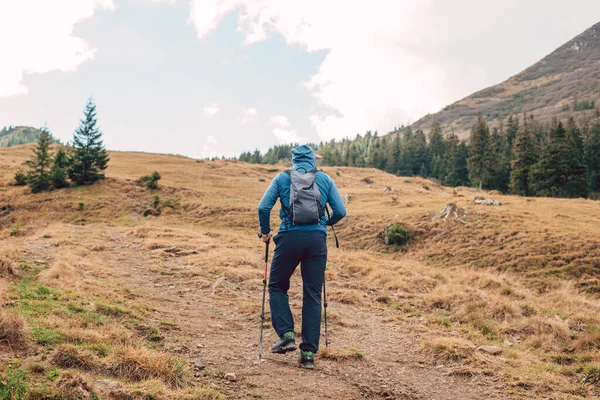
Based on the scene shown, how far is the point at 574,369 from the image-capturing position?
6.54 meters

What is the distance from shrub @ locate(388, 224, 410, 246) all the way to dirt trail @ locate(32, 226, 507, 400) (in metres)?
13.4

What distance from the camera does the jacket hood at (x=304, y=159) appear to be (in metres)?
6.61

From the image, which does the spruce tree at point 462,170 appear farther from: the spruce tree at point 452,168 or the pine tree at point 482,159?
the pine tree at point 482,159

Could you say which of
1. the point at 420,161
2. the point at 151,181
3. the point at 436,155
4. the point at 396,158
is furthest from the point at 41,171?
the point at 436,155

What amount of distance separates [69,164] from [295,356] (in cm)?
4637

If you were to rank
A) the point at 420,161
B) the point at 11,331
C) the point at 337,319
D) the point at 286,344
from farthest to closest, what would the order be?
the point at 420,161
the point at 337,319
the point at 286,344
the point at 11,331

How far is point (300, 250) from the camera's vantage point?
614 centimetres

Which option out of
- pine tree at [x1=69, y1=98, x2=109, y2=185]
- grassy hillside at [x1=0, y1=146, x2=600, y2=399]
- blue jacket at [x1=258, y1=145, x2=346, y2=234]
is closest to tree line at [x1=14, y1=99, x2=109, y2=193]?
pine tree at [x1=69, y1=98, x2=109, y2=185]

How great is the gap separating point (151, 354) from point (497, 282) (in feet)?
40.8

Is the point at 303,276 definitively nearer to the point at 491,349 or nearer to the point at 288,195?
the point at 288,195

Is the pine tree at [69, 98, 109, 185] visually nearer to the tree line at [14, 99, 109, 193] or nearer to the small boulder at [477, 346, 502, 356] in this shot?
the tree line at [14, 99, 109, 193]

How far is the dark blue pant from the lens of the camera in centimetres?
611

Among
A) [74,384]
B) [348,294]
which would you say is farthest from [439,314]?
[74,384]

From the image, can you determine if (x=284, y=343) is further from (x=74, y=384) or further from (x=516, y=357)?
(x=516, y=357)
